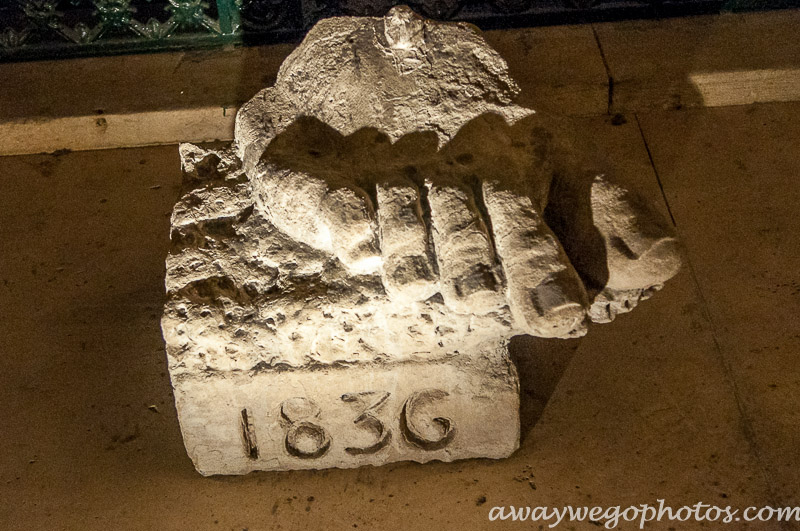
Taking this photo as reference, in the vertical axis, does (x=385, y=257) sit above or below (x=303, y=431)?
above

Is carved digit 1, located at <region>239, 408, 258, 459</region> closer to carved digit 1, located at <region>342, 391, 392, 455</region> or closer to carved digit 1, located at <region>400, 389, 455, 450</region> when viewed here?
carved digit 1, located at <region>342, 391, 392, 455</region>

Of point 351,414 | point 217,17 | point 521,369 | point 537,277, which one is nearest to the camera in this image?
point 537,277

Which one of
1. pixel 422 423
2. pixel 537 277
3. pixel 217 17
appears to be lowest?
pixel 422 423

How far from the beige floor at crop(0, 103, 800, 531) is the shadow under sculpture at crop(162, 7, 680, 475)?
0.12m

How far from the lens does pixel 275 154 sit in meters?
1.99

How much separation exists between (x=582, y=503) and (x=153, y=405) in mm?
1242

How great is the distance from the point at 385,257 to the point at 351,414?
53 centimetres

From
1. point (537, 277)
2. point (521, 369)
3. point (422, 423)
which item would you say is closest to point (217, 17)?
point (521, 369)

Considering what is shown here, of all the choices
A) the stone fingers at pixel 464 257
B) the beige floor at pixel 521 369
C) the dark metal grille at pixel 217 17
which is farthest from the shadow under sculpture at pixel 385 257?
the dark metal grille at pixel 217 17

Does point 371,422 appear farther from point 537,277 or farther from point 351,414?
point 537,277

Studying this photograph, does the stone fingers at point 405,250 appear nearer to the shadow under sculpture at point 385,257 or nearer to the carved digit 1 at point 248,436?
the shadow under sculpture at point 385,257

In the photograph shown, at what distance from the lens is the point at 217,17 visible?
11.6 feet

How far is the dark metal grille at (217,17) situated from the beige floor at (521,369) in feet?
2.01

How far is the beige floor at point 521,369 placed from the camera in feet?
7.10
